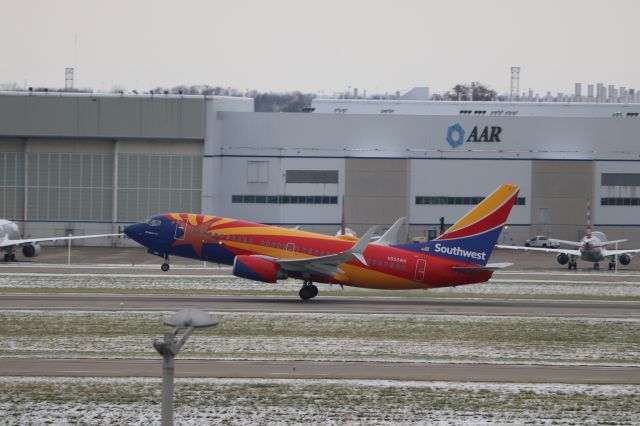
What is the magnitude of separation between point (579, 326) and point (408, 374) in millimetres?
13970

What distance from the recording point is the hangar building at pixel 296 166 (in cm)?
9612

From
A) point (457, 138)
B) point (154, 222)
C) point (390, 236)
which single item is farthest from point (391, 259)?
point (457, 138)

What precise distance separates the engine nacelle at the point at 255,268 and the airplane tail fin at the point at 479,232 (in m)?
7.71

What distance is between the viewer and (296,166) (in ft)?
329

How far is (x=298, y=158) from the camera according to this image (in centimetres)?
10050

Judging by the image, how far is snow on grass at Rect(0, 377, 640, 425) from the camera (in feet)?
83.8

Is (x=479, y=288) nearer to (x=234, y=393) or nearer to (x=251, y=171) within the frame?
(x=234, y=393)

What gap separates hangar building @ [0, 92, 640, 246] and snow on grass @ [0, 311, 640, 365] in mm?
54312

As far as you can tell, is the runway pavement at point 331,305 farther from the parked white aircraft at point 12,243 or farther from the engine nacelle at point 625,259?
the engine nacelle at point 625,259

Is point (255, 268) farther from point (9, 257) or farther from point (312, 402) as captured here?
point (9, 257)

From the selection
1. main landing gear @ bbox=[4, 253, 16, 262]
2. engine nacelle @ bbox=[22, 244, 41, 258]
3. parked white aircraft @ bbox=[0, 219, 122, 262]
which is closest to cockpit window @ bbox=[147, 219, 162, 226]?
parked white aircraft @ bbox=[0, 219, 122, 262]

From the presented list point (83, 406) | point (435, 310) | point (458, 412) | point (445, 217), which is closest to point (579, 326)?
point (435, 310)

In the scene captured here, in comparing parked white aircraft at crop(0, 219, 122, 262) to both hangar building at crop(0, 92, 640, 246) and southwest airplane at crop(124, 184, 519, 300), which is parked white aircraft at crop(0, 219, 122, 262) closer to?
hangar building at crop(0, 92, 640, 246)

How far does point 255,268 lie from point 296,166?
170 feet
